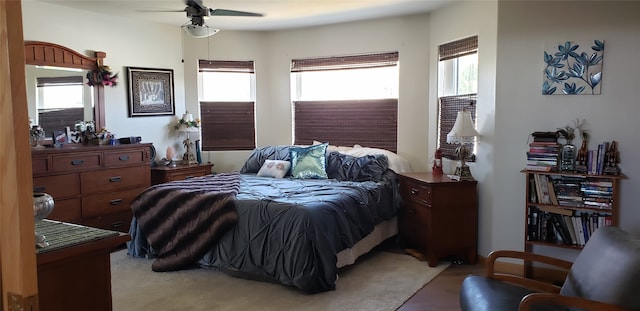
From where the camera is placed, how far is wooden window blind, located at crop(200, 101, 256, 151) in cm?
594

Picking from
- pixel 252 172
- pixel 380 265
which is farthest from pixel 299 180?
pixel 380 265

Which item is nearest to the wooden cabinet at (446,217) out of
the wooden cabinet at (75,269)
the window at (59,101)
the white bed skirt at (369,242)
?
the white bed skirt at (369,242)

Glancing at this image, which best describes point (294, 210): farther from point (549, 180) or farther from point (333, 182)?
point (549, 180)

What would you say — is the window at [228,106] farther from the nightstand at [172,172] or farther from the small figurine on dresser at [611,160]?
the small figurine on dresser at [611,160]

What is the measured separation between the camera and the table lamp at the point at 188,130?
219 inches

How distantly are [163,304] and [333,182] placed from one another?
1.97m

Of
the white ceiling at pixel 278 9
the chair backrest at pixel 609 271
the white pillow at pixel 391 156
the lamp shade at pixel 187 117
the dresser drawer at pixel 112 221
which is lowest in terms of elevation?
the dresser drawer at pixel 112 221

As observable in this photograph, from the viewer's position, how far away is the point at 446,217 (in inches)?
156

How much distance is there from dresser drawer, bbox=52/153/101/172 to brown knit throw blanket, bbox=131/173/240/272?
2.21 feet

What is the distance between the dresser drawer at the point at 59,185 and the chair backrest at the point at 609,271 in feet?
13.2

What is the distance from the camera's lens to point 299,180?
15.5ft

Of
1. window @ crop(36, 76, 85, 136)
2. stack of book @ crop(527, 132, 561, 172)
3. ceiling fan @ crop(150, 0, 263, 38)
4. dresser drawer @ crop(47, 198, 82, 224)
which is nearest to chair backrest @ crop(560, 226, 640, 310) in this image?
stack of book @ crop(527, 132, 561, 172)

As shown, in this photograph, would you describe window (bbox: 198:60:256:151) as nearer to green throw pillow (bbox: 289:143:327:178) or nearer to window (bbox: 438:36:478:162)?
green throw pillow (bbox: 289:143:327:178)

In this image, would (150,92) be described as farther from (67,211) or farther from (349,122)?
(349,122)
